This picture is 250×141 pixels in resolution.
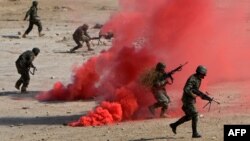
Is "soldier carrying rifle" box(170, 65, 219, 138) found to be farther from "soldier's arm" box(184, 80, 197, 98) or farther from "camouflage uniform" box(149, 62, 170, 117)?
"camouflage uniform" box(149, 62, 170, 117)

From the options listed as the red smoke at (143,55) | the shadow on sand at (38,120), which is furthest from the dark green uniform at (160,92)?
the shadow on sand at (38,120)

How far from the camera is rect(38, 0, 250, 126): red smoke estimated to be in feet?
55.4

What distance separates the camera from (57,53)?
2922cm

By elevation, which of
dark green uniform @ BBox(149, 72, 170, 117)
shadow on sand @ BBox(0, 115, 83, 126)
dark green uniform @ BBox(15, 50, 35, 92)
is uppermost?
dark green uniform @ BBox(15, 50, 35, 92)

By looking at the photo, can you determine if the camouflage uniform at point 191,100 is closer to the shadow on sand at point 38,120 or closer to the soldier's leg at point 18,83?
the shadow on sand at point 38,120

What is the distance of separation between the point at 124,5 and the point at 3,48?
11763mm

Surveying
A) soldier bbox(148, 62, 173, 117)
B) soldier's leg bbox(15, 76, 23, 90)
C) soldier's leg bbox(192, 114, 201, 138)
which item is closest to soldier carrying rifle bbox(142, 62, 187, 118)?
soldier bbox(148, 62, 173, 117)

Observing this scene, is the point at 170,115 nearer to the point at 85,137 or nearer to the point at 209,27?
the point at 85,137

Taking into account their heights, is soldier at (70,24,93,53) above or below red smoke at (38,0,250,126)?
above

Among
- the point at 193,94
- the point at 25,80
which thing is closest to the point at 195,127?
the point at 193,94

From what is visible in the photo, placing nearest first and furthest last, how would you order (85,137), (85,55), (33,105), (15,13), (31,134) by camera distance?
(85,137) → (31,134) → (33,105) → (85,55) → (15,13)

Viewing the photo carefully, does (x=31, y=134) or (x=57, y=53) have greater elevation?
(x=57, y=53)

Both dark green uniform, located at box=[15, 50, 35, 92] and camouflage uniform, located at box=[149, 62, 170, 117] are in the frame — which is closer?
camouflage uniform, located at box=[149, 62, 170, 117]

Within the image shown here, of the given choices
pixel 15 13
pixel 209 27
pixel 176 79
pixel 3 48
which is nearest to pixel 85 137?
pixel 176 79
